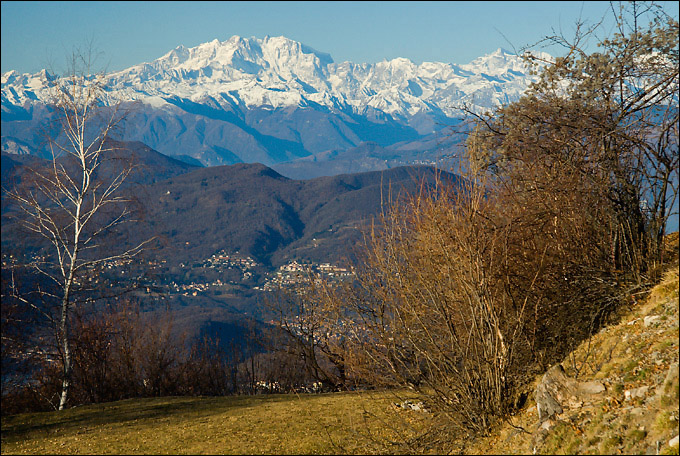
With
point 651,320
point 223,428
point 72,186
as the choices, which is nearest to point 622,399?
point 651,320

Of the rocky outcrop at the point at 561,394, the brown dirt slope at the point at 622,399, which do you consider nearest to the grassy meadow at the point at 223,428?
the rocky outcrop at the point at 561,394

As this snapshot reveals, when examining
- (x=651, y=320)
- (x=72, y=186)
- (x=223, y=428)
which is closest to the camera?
(x=651, y=320)

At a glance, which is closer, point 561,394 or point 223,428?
point 561,394

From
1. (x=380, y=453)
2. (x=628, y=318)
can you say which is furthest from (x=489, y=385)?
(x=628, y=318)

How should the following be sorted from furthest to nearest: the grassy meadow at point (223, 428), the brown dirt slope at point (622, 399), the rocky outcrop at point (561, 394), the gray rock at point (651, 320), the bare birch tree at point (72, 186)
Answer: the bare birch tree at point (72, 186), the grassy meadow at point (223, 428), the gray rock at point (651, 320), the rocky outcrop at point (561, 394), the brown dirt slope at point (622, 399)

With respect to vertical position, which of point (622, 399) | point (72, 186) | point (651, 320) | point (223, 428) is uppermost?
point (72, 186)

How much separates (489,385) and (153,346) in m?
27.8

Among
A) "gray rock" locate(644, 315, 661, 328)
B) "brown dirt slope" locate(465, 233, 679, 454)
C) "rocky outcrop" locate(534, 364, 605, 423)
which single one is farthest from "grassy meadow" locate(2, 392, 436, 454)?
"gray rock" locate(644, 315, 661, 328)

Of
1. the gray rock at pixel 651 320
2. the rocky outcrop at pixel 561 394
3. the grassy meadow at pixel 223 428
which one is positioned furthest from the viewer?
the grassy meadow at pixel 223 428

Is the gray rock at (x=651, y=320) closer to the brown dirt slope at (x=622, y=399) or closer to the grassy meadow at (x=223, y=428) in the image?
the brown dirt slope at (x=622, y=399)

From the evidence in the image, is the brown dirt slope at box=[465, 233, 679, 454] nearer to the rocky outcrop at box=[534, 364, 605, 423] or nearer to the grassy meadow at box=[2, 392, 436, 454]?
the rocky outcrop at box=[534, 364, 605, 423]

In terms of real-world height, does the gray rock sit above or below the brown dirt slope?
above

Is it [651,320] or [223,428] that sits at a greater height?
[651,320]

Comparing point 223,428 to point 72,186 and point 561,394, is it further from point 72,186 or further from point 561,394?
point 72,186
